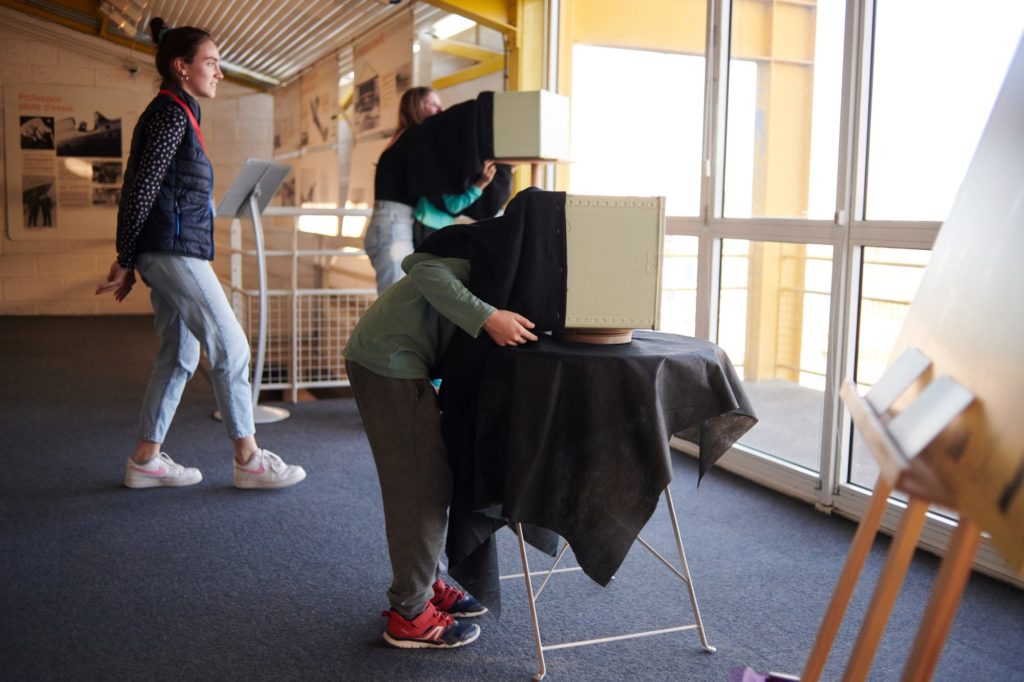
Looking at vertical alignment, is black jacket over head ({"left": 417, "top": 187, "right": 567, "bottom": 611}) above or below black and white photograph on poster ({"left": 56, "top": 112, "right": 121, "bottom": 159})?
below

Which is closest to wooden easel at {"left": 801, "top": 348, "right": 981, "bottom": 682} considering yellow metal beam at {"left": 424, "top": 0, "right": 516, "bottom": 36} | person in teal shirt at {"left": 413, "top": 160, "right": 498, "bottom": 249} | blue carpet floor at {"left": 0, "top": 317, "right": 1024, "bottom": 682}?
blue carpet floor at {"left": 0, "top": 317, "right": 1024, "bottom": 682}

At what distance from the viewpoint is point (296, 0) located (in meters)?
6.96

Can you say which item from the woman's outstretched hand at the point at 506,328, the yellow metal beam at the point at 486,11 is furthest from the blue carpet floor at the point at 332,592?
the yellow metal beam at the point at 486,11

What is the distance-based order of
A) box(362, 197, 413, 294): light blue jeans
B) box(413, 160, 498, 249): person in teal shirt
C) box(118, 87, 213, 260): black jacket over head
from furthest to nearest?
box(362, 197, 413, 294): light blue jeans
box(413, 160, 498, 249): person in teal shirt
box(118, 87, 213, 260): black jacket over head

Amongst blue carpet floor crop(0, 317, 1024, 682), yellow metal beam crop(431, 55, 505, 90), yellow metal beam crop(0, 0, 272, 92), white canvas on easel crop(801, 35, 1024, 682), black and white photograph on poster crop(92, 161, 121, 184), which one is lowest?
blue carpet floor crop(0, 317, 1024, 682)

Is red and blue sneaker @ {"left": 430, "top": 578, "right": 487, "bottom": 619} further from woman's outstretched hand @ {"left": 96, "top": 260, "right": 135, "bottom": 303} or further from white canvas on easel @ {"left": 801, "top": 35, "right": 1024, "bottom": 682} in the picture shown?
woman's outstretched hand @ {"left": 96, "top": 260, "right": 135, "bottom": 303}

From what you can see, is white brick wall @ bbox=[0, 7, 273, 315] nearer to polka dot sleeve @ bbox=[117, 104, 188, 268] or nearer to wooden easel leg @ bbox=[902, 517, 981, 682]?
polka dot sleeve @ bbox=[117, 104, 188, 268]

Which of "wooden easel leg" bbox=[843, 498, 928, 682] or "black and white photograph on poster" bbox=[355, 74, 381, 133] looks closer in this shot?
"wooden easel leg" bbox=[843, 498, 928, 682]

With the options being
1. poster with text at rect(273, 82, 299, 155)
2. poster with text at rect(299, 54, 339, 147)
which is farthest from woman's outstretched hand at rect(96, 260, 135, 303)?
poster with text at rect(273, 82, 299, 155)

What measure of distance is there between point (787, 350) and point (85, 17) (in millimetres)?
7717

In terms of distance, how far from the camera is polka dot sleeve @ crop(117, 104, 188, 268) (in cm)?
319

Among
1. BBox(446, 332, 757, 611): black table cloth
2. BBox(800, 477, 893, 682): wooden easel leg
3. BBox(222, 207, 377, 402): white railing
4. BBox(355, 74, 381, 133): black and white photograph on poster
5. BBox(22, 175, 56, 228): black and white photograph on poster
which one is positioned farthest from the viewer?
BBox(22, 175, 56, 228): black and white photograph on poster

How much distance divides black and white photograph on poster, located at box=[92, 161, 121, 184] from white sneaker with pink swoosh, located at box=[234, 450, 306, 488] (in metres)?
7.16

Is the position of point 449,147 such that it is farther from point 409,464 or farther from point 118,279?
point 409,464
